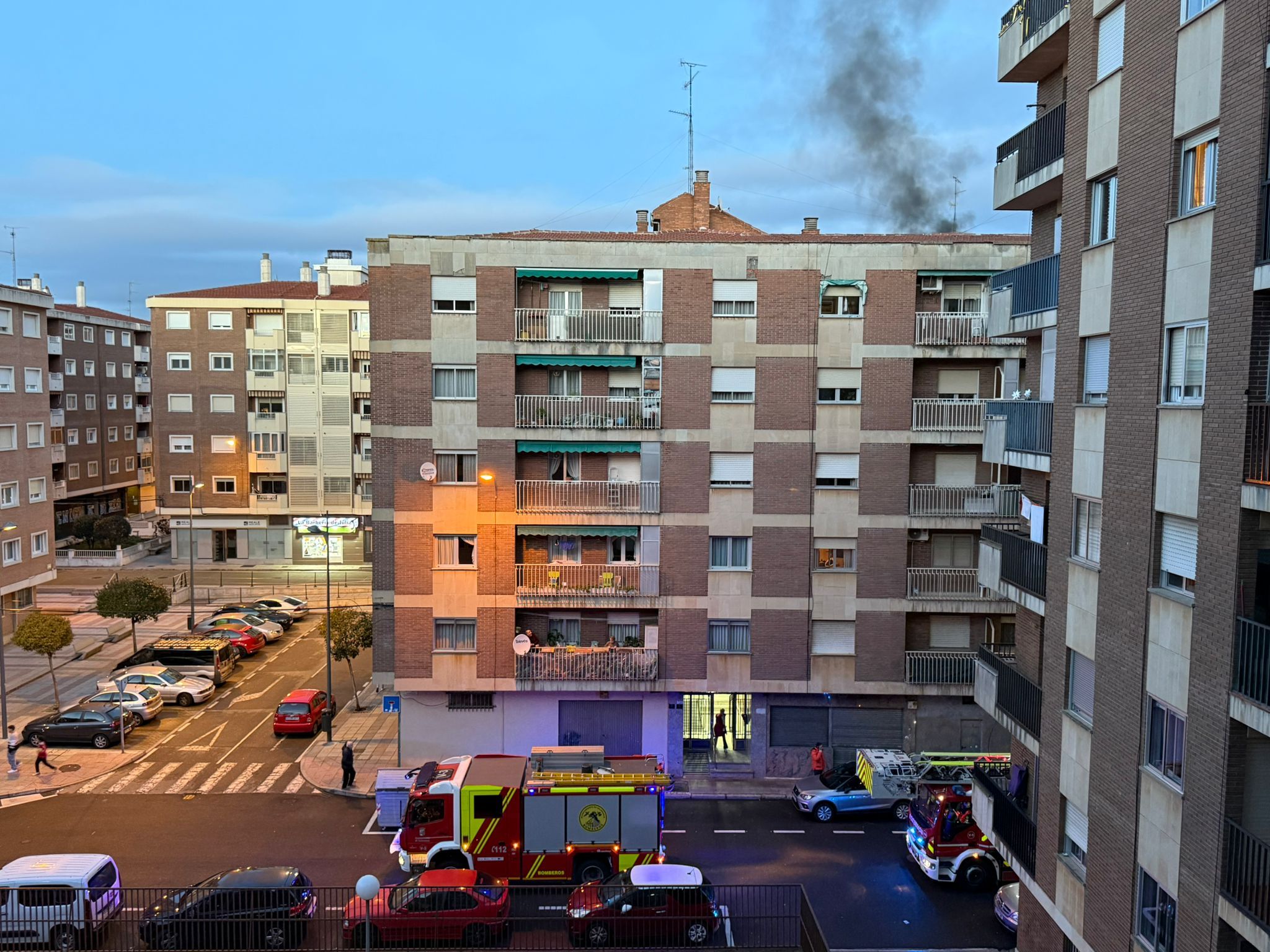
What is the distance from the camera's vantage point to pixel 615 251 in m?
28.0

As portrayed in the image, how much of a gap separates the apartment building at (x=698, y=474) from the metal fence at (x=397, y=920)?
10021mm

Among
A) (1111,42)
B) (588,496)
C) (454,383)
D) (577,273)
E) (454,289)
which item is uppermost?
(1111,42)

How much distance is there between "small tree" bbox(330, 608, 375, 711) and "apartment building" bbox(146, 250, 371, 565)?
24951 mm

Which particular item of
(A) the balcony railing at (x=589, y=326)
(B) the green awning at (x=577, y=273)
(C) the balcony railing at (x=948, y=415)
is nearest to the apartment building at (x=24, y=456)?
(A) the balcony railing at (x=589, y=326)

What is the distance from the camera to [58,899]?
18.7 metres

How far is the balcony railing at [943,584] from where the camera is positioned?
93.7 feet

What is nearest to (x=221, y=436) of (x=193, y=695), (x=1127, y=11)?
(x=193, y=695)

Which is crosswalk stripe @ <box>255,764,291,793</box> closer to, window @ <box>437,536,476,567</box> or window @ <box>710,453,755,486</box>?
window @ <box>437,536,476,567</box>

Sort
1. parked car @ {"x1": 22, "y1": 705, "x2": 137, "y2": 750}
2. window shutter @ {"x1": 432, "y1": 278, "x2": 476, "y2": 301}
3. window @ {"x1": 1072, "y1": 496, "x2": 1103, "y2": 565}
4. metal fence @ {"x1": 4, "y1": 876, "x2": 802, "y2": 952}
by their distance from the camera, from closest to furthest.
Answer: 1. window @ {"x1": 1072, "y1": 496, "x2": 1103, "y2": 565}
2. metal fence @ {"x1": 4, "y1": 876, "x2": 802, "y2": 952}
3. window shutter @ {"x1": 432, "y1": 278, "x2": 476, "y2": 301}
4. parked car @ {"x1": 22, "y1": 705, "x2": 137, "y2": 750}

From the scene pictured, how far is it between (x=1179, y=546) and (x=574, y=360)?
1914 centimetres

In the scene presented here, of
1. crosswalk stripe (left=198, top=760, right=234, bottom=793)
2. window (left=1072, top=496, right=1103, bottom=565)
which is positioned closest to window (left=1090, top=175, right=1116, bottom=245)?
window (left=1072, top=496, right=1103, bottom=565)

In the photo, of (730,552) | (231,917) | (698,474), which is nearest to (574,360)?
(698,474)

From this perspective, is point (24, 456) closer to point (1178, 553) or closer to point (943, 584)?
point (943, 584)

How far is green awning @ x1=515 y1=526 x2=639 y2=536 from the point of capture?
2889 cm
